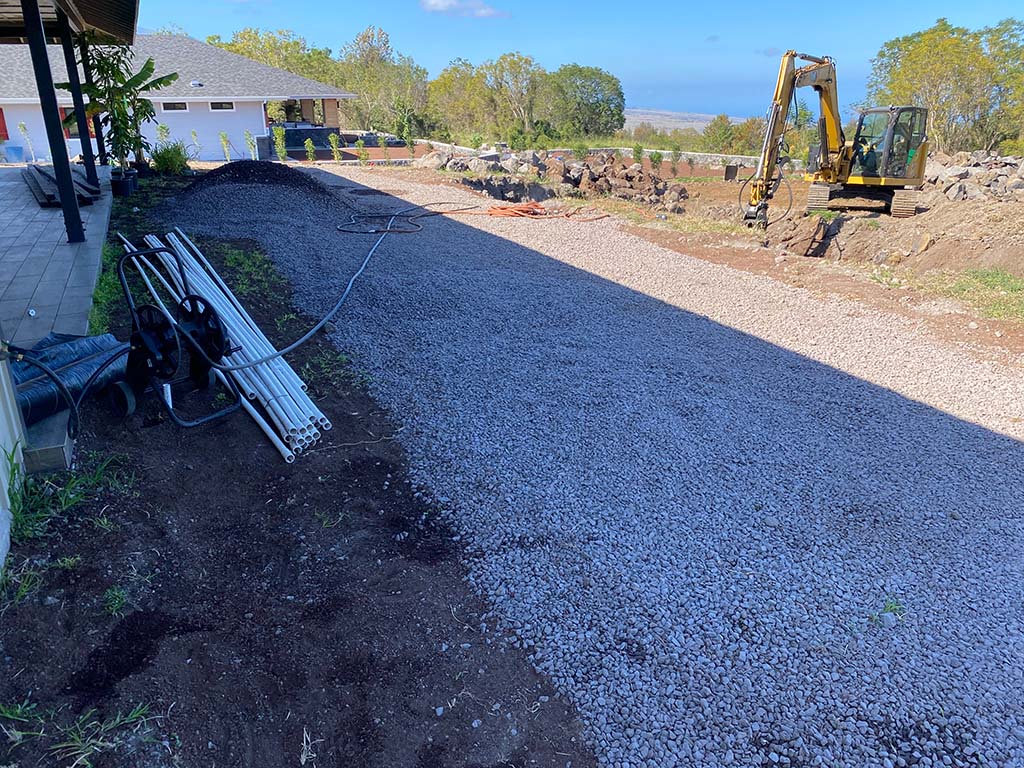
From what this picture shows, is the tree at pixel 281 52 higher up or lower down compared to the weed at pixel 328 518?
higher up

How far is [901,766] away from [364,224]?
10289 mm

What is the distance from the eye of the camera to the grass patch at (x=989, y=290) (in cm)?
805

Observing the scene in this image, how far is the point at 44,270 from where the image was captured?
626 centimetres

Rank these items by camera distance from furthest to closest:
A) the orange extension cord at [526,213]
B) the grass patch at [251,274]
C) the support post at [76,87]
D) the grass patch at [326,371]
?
the orange extension cord at [526,213] < the support post at [76,87] < the grass patch at [251,274] < the grass patch at [326,371]

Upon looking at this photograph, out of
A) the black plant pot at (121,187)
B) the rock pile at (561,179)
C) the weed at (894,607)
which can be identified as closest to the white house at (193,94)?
the rock pile at (561,179)

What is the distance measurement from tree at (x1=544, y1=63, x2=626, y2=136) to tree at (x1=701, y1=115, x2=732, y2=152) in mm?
10543

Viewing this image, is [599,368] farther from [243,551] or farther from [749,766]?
[749,766]

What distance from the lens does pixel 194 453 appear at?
4027 millimetres

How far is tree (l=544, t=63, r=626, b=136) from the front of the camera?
146 ft

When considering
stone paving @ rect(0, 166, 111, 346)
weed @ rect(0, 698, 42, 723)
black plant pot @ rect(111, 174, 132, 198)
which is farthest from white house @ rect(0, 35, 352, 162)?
weed @ rect(0, 698, 42, 723)

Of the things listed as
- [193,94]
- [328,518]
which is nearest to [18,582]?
[328,518]

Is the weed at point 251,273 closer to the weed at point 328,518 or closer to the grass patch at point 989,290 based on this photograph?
the weed at point 328,518

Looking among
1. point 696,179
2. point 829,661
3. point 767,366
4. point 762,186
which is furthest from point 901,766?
point 696,179

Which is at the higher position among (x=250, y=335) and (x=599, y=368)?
(x=250, y=335)
